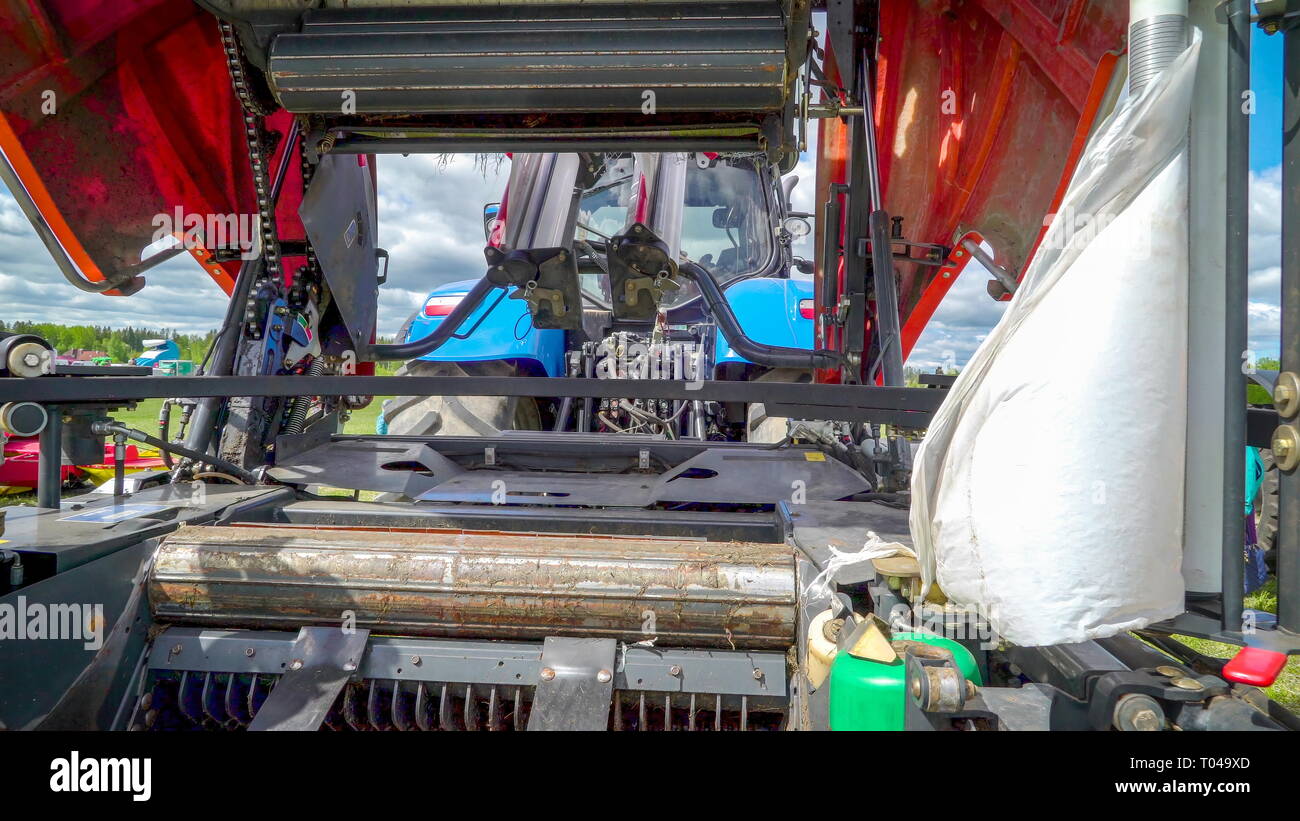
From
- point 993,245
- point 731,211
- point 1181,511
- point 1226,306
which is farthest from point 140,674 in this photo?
point 731,211

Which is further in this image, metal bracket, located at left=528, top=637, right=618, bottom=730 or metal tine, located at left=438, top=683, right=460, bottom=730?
metal tine, located at left=438, top=683, right=460, bottom=730

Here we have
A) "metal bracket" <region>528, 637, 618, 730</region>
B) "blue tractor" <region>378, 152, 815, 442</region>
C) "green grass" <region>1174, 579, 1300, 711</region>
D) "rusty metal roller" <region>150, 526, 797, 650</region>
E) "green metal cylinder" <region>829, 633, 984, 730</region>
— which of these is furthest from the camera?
"blue tractor" <region>378, 152, 815, 442</region>

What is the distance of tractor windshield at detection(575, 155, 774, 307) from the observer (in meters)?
4.30

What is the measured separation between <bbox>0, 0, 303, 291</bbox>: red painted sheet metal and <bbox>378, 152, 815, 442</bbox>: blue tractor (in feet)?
3.73

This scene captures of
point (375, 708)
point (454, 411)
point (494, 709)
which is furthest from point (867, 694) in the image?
point (454, 411)

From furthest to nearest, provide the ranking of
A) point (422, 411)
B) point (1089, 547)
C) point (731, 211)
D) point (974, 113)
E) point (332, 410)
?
point (731, 211), point (422, 411), point (332, 410), point (974, 113), point (1089, 547)

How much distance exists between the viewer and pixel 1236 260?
99 cm

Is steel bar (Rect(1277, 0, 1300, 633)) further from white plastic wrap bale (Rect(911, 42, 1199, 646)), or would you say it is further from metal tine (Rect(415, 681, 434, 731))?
metal tine (Rect(415, 681, 434, 731))

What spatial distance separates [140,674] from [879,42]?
10.4 ft

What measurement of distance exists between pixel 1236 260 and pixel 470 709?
168 cm

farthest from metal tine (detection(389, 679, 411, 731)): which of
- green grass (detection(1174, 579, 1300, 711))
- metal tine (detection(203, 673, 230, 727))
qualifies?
green grass (detection(1174, 579, 1300, 711))

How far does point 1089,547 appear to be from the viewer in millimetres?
968

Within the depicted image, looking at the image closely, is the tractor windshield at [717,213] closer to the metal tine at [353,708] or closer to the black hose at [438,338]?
the black hose at [438,338]

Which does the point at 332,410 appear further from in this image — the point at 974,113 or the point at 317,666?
the point at 974,113
